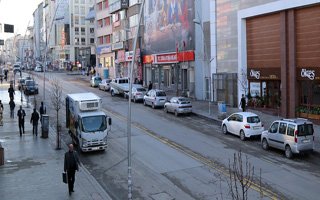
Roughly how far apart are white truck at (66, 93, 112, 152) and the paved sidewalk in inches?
52.5

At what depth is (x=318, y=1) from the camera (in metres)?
29.2

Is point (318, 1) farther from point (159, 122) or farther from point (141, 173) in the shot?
point (141, 173)

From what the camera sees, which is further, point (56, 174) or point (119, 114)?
point (119, 114)

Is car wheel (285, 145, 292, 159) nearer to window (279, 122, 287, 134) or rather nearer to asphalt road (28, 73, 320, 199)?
asphalt road (28, 73, 320, 199)

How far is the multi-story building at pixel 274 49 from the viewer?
30859 millimetres

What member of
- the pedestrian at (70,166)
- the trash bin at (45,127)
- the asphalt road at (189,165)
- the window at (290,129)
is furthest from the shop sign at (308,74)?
the pedestrian at (70,166)

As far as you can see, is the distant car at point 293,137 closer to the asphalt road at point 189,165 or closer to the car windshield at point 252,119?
the asphalt road at point 189,165

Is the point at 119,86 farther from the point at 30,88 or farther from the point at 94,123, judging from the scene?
the point at 94,123

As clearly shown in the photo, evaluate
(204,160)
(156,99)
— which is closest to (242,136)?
(204,160)

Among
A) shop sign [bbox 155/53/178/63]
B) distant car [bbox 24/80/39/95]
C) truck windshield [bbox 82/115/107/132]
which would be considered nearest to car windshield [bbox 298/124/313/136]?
truck windshield [bbox 82/115/107/132]

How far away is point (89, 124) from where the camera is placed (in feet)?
74.8

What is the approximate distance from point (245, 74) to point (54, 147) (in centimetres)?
1958

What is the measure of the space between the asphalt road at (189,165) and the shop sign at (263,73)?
7.08 metres

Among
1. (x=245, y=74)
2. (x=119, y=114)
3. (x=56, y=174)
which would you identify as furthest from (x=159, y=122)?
(x=56, y=174)
